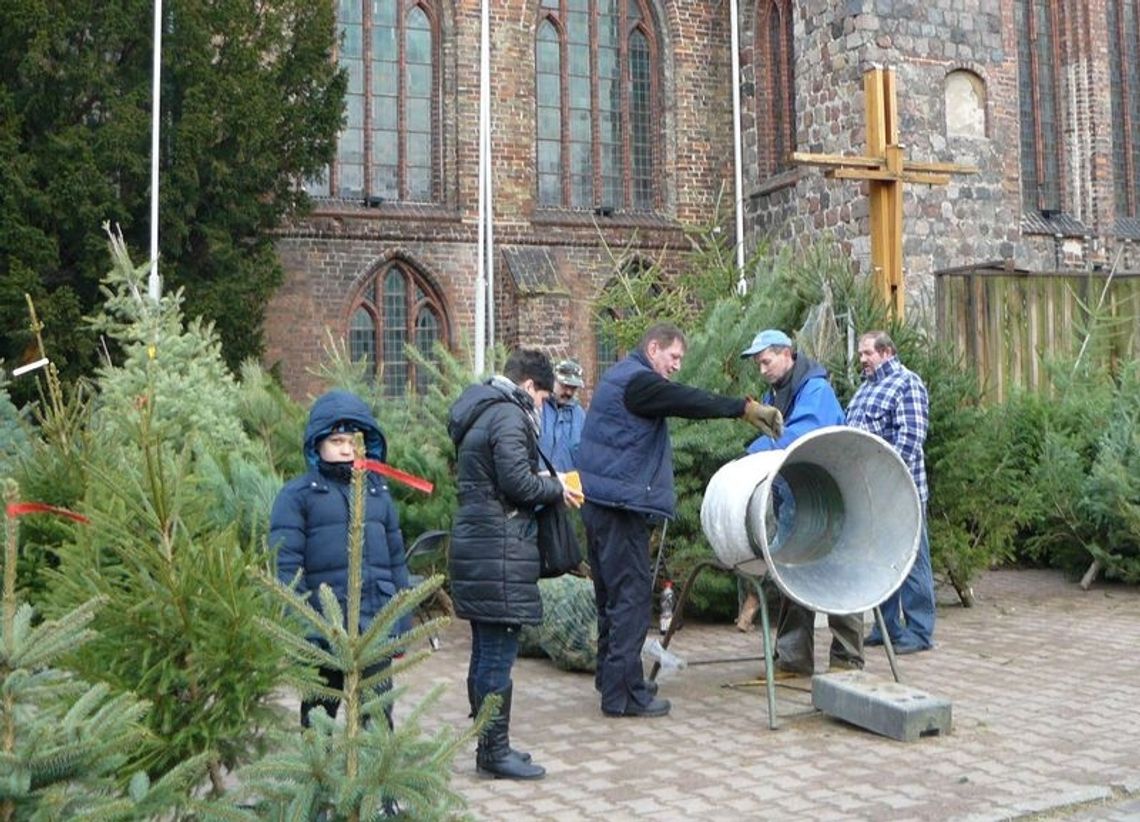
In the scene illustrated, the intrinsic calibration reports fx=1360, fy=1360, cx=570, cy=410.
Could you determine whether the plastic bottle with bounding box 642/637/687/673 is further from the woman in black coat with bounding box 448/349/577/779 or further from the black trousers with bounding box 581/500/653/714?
the woman in black coat with bounding box 448/349/577/779

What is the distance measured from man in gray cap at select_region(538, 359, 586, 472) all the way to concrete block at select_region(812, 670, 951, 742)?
2.90 metres

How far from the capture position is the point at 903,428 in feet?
27.8

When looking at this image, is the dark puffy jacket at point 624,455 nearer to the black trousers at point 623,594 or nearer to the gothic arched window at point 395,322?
the black trousers at point 623,594

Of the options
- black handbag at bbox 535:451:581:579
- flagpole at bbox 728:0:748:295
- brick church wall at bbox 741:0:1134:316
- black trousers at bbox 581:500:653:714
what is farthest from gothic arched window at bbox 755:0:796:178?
black handbag at bbox 535:451:581:579

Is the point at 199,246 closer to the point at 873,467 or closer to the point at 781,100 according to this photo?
the point at 781,100

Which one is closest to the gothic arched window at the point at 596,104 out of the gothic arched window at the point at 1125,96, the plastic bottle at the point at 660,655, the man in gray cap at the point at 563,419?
the gothic arched window at the point at 1125,96

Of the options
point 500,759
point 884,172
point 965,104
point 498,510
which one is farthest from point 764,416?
point 965,104

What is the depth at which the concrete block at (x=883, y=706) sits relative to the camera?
6.21 metres

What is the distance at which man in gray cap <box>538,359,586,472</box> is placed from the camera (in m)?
9.21

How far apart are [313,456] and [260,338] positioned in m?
13.5

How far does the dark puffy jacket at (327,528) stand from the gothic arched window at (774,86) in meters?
18.3

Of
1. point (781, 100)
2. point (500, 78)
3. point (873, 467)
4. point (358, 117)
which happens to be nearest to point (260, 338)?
point (358, 117)

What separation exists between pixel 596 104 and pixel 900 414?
15568 millimetres

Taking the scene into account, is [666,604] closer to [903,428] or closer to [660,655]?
[660,655]
